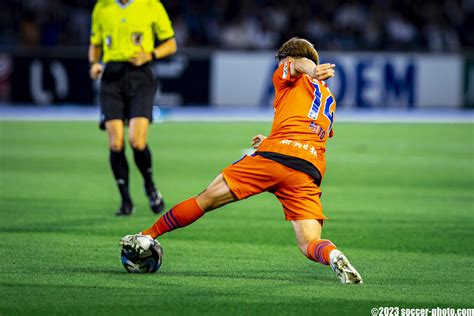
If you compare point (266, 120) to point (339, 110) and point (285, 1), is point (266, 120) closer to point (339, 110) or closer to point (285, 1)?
point (339, 110)

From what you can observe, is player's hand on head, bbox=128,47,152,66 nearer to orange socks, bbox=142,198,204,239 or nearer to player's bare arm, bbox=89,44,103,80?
player's bare arm, bbox=89,44,103,80

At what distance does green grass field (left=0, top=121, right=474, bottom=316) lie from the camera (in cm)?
668

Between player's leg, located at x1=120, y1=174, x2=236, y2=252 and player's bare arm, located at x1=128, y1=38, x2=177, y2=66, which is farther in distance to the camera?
player's bare arm, located at x1=128, y1=38, x2=177, y2=66

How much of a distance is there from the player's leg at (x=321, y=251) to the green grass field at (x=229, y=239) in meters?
0.10

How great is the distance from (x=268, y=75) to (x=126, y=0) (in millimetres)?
16436

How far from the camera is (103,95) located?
35.8ft

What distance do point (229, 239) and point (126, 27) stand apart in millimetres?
2861

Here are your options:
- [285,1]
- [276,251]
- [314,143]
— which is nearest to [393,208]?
[276,251]

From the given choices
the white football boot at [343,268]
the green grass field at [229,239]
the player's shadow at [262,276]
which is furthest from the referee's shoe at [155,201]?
the white football boot at [343,268]

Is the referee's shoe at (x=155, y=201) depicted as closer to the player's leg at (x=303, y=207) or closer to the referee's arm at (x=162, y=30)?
the referee's arm at (x=162, y=30)

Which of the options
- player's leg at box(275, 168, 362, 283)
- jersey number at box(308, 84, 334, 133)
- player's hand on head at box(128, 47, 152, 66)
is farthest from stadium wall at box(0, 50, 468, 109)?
player's leg at box(275, 168, 362, 283)

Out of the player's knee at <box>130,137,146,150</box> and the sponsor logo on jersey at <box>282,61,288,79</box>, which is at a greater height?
the sponsor logo on jersey at <box>282,61,288,79</box>

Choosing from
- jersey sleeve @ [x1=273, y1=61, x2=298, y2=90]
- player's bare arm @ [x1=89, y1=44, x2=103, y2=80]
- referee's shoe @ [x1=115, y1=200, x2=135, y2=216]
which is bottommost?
referee's shoe @ [x1=115, y1=200, x2=135, y2=216]

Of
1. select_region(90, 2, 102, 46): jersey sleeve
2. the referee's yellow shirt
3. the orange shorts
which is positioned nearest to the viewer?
the orange shorts
